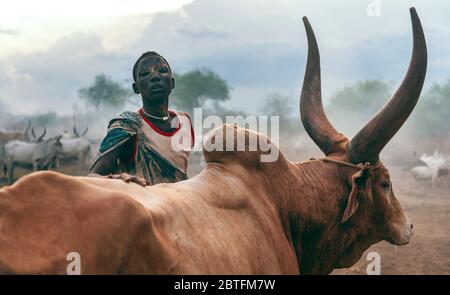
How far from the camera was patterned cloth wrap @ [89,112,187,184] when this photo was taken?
164 inches

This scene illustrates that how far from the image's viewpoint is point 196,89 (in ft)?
121

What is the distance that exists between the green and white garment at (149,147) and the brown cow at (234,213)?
58cm

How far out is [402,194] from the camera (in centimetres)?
2045

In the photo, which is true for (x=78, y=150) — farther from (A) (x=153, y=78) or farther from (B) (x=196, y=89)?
(A) (x=153, y=78)

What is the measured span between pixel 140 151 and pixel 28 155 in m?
20.2

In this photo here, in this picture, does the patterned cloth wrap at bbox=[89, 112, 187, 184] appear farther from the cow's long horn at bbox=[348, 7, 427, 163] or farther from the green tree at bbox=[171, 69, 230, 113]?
the green tree at bbox=[171, 69, 230, 113]

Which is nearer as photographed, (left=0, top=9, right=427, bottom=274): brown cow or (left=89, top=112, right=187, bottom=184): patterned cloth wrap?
(left=0, top=9, right=427, bottom=274): brown cow

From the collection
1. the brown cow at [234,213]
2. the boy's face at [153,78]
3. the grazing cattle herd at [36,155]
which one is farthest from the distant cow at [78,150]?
the brown cow at [234,213]

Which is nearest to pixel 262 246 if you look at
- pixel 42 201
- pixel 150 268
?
pixel 150 268

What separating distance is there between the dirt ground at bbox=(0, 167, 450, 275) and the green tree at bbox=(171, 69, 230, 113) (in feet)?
48.3

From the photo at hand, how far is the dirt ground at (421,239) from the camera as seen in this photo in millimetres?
13000

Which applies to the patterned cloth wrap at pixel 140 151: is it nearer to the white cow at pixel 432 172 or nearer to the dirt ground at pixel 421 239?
the dirt ground at pixel 421 239

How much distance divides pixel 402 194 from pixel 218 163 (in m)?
17.5

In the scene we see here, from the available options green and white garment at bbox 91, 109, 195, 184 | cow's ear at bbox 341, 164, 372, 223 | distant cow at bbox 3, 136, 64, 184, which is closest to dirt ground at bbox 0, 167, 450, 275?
cow's ear at bbox 341, 164, 372, 223
